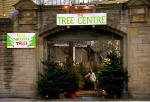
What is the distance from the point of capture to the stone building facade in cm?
1119

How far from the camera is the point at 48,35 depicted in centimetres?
1195

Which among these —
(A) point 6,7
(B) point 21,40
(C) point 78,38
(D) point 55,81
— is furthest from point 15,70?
(A) point 6,7

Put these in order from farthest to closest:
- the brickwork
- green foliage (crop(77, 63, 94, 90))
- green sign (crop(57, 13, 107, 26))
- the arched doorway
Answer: the brickwork
green foliage (crop(77, 63, 94, 90))
the arched doorway
green sign (crop(57, 13, 107, 26))

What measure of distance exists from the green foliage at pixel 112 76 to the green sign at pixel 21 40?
13.3 ft

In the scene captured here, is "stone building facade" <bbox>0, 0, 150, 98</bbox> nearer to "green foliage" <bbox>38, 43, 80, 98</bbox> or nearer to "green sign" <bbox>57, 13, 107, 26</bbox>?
"green sign" <bbox>57, 13, 107, 26</bbox>

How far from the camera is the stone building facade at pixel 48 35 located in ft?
36.7

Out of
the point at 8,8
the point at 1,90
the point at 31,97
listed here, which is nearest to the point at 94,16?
the point at 31,97

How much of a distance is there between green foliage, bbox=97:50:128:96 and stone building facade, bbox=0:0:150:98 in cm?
50

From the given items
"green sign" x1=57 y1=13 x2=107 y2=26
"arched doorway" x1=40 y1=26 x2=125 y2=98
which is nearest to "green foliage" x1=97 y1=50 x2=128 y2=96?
"arched doorway" x1=40 y1=26 x2=125 y2=98

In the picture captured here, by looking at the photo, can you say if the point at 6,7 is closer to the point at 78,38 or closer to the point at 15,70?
the point at 15,70

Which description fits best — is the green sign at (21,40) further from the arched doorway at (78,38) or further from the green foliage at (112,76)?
the green foliage at (112,76)

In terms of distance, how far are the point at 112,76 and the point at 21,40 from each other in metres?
5.30

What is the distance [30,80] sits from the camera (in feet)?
38.0

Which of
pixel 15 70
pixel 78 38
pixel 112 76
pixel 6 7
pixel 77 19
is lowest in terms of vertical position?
pixel 112 76
